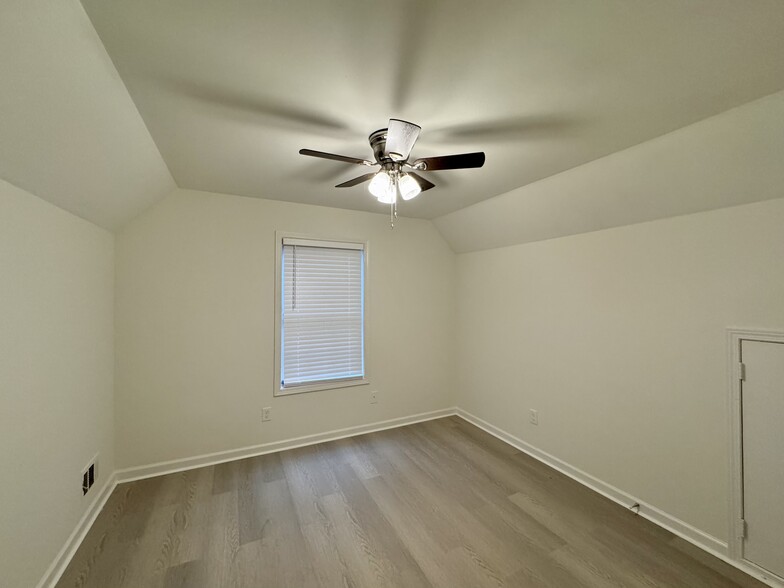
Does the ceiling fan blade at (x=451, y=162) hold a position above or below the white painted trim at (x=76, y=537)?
above

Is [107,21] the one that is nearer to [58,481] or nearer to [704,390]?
[58,481]

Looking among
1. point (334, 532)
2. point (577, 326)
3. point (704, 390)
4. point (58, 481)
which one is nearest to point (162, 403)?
point (58, 481)

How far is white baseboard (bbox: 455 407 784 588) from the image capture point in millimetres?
1738

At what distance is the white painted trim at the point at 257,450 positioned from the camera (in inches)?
100

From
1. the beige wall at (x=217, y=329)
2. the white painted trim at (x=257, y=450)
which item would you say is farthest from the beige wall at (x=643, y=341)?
the beige wall at (x=217, y=329)

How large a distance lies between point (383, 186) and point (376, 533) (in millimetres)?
2196

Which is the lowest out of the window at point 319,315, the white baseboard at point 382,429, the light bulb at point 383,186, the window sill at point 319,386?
the white baseboard at point 382,429

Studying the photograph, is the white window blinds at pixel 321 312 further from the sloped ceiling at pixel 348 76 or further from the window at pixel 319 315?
the sloped ceiling at pixel 348 76

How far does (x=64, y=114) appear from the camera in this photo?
126 centimetres

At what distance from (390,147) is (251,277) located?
6.66ft

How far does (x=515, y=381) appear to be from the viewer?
3215 mm

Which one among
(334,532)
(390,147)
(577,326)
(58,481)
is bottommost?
(334,532)

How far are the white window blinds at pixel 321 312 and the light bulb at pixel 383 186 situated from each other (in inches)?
61.1

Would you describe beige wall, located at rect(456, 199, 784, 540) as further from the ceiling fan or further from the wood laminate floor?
the ceiling fan
